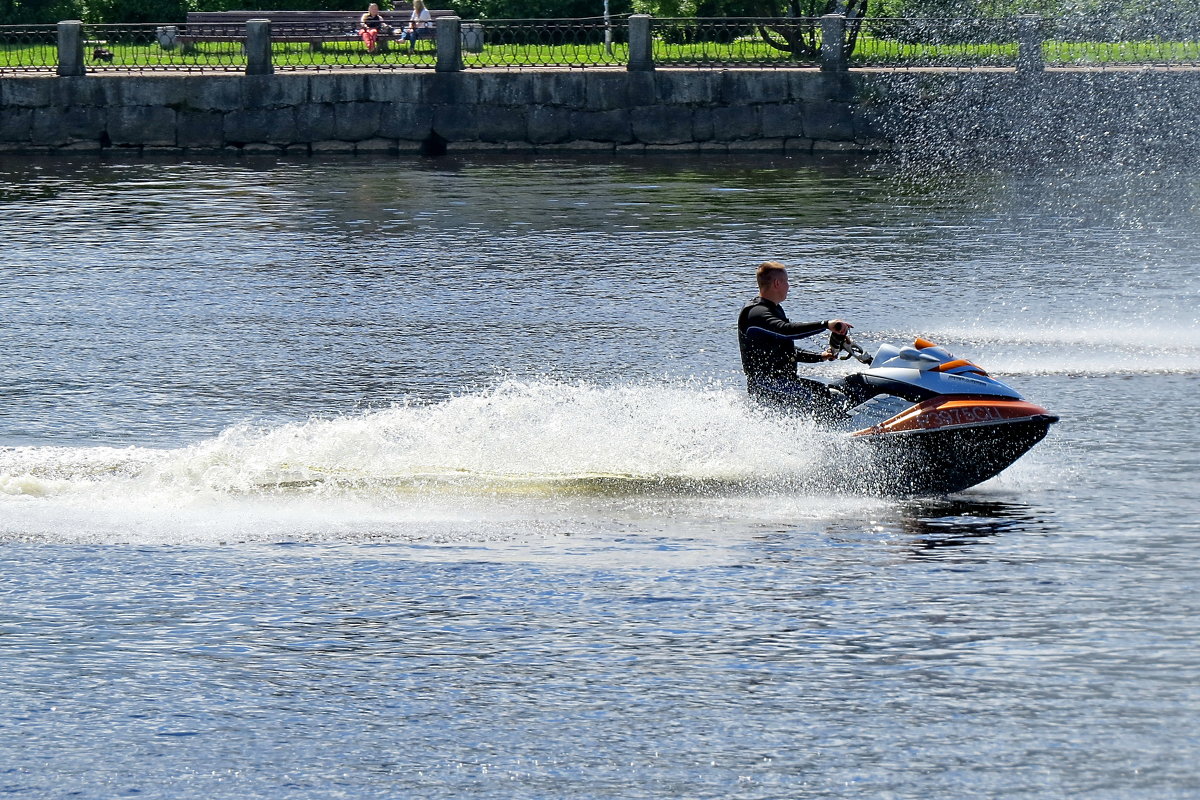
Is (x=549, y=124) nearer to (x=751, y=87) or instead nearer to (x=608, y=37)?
(x=608, y=37)

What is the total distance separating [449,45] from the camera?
31.8 meters

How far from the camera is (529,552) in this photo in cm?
840

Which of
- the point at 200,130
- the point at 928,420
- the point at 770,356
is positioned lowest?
the point at 928,420

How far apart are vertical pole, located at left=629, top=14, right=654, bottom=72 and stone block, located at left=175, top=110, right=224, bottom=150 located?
7675mm

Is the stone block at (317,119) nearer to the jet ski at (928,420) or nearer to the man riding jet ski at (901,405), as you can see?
the man riding jet ski at (901,405)

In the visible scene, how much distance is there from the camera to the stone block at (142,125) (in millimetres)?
32188

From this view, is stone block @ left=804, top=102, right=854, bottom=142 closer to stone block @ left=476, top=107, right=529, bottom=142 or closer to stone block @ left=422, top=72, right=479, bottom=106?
stone block @ left=476, top=107, right=529, bottom=142

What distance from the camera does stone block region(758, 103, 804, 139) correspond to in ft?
102

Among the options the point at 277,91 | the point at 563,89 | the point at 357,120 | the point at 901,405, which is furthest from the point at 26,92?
the point at 901,405

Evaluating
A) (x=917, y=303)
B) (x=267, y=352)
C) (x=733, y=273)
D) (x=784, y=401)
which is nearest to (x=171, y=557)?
(x=784, y=401)

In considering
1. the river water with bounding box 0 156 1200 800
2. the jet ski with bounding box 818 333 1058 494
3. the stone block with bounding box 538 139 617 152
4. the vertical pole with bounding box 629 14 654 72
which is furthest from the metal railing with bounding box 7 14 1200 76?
the jet ski with bounding box 818 333 1058 494

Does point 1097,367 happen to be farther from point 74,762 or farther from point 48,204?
point 48,204

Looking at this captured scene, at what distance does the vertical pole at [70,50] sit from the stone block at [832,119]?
13.4m

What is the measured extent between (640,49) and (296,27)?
8.35 m
